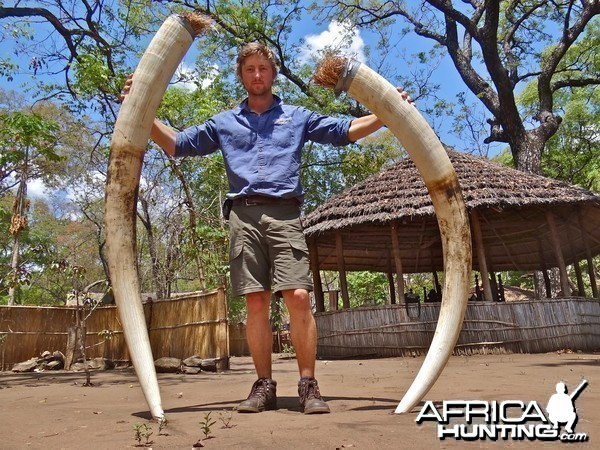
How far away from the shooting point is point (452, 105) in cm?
1711

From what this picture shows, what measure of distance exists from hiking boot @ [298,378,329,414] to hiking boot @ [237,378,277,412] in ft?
0.47

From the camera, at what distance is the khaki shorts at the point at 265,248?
96.4 inches

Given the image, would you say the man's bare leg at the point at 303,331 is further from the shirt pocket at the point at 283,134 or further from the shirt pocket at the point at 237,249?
the shirt pocket at the point at 283,134

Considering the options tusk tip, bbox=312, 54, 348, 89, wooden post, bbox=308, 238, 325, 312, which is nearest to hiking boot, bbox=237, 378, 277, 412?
tusk tip, bbox=312, 54, 348, 89

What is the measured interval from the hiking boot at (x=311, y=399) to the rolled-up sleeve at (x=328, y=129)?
110 centimetres

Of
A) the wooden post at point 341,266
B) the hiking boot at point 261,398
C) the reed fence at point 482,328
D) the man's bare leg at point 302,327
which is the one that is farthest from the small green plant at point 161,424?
the wooden post at point 341,266

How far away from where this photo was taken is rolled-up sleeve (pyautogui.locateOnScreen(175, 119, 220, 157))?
261 centimetres

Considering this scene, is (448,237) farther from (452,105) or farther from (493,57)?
(452,105)

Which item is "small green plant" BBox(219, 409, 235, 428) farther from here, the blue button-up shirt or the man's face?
the man's face

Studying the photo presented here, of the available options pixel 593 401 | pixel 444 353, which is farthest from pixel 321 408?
pixel 593 401

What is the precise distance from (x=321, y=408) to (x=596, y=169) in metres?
16.7

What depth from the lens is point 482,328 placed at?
7.66m

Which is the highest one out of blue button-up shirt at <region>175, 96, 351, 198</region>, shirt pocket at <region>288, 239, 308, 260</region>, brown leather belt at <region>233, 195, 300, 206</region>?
blue button-up shirt at <region>175, 96, 351, 198</region>

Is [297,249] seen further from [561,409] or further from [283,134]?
[561,409]
